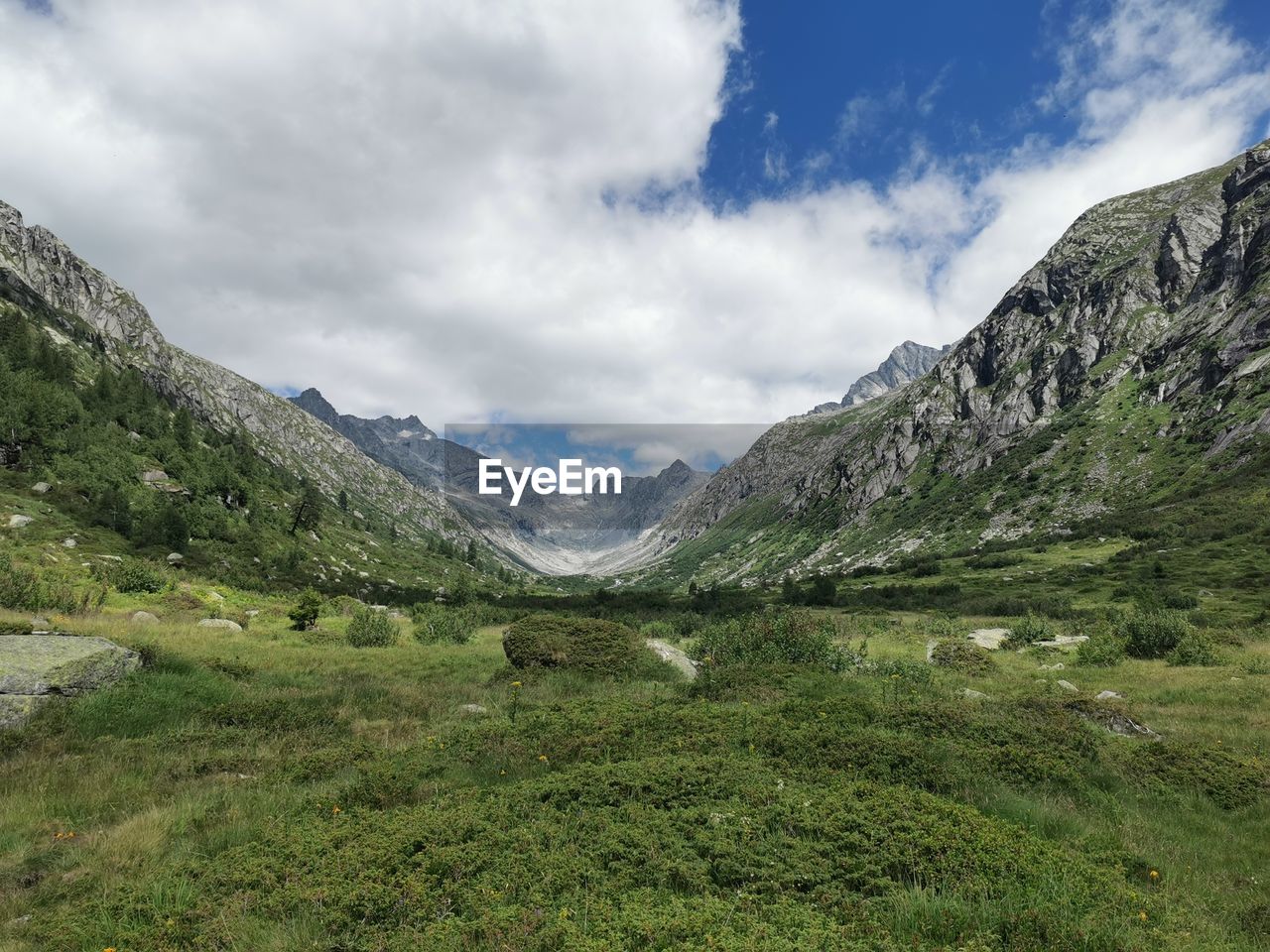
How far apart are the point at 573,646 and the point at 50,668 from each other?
1592 centimetres

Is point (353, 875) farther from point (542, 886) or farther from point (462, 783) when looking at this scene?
point (462, 783)

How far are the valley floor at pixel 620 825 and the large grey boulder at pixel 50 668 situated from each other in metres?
0.52

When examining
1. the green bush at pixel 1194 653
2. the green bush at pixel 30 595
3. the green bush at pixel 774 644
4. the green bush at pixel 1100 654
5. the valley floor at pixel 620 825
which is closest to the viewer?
the valley floor at pixel 620 825

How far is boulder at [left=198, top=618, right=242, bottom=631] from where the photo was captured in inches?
1137

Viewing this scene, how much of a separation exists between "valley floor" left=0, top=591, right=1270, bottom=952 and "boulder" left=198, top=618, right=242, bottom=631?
1384 cm

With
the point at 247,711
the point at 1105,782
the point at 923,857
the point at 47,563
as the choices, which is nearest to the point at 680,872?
the point at 923,857

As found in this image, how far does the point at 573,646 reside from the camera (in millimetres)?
24125

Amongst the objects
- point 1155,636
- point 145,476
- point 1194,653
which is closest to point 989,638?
point 1155,636

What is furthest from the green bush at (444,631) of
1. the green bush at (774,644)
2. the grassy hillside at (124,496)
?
the grassy hillside at (124,496)

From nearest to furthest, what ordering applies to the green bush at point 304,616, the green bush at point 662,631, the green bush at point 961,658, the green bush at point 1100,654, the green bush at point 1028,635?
the green bush at point 961,658
the green bush at point 1100,654
the green bush at point 304,616
the green bush at point 1028,635
the green bush at point 662,631

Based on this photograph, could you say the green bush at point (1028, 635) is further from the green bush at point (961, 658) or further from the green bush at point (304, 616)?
the green bush at point (304, 616)

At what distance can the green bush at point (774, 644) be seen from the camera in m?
24.7

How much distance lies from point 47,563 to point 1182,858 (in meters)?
61.2

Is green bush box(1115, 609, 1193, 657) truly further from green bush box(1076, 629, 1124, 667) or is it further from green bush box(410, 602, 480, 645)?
green bush box(410, 602, 480, 645)
